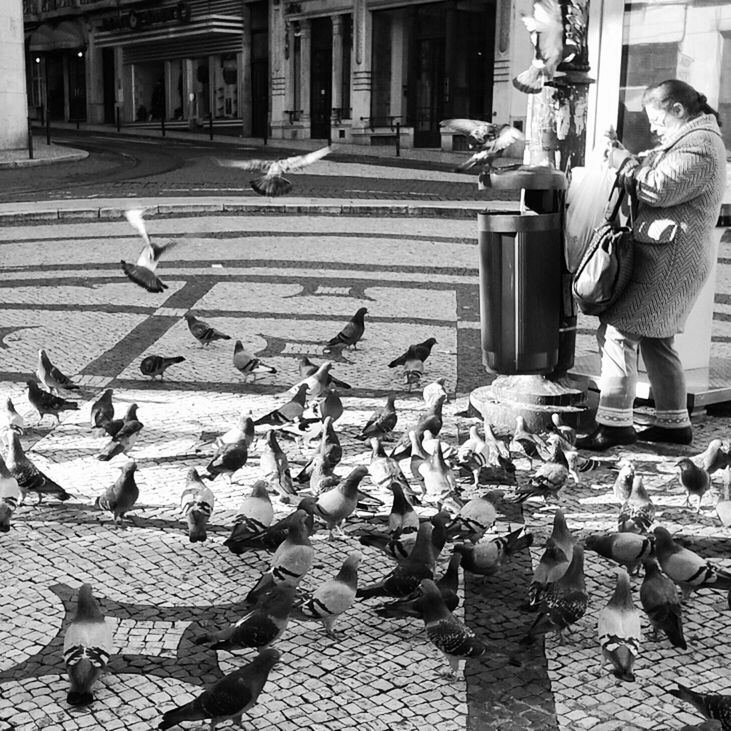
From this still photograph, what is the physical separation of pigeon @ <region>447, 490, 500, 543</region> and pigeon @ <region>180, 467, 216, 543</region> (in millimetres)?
956

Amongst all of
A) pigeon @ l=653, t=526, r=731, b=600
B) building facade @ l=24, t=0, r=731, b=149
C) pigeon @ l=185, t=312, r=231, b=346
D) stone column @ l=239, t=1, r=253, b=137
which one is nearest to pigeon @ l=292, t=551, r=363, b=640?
pigeon @ l=653, t=526, r=731, b=600

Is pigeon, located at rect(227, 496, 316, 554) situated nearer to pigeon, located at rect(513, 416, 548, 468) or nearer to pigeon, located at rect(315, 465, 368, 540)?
pigeon, located at rect(315, 465, 368, 540)

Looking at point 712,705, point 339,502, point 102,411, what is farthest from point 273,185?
point 712,705

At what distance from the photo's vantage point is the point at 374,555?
14.0ft

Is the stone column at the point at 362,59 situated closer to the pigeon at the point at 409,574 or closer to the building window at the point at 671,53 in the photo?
the building window at the point at 671,53

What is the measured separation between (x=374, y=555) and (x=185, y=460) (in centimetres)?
151

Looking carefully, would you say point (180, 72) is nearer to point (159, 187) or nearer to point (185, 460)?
point (159, 187)

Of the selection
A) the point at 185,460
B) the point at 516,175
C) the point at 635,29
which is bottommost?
the point at 185,460

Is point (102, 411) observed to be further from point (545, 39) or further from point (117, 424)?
point (545, 39)

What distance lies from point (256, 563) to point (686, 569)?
61.7 inches

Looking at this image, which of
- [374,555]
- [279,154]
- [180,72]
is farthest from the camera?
[180,72]

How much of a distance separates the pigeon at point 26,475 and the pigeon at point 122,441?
0.62 meters

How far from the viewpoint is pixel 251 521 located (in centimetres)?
414

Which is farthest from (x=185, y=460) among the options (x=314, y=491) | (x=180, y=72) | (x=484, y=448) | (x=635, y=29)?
(x=180, y=72)
